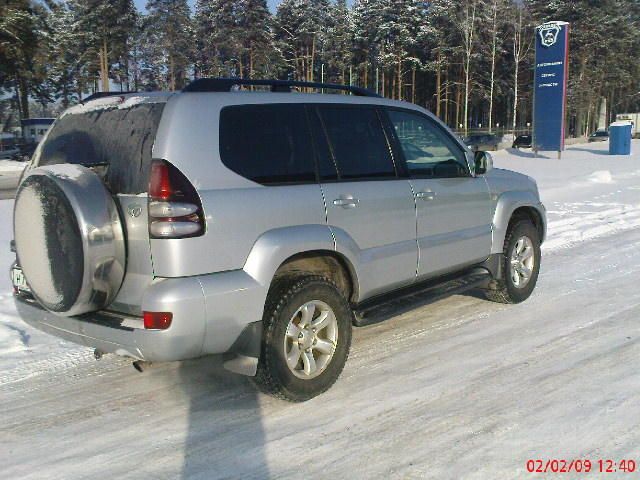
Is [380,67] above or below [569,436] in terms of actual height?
above

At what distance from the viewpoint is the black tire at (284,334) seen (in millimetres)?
3814

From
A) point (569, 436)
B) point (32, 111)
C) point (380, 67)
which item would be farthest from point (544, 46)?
point (32, 111)

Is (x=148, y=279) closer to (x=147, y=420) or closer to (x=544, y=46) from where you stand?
(x=147, y=420)

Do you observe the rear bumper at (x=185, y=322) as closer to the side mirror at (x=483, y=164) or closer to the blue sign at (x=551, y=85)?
the side mirror at (x=483, y=164)

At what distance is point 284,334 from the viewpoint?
386 centimetres

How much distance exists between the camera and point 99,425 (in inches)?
152

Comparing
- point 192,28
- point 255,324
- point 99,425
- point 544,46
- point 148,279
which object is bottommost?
point 99,425

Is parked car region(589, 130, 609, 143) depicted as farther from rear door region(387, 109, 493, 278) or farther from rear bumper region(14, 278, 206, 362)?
rear bumper region(14, 278, 206, 362)

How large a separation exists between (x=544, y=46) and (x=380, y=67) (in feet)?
118

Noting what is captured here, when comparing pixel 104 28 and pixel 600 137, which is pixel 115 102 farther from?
pixel 600 137

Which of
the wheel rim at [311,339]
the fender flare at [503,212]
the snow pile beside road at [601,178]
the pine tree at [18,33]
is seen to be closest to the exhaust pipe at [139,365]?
the wheel rim at [311,339]

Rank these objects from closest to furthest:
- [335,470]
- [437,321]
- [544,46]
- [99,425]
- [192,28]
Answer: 1. [335,470]
2. [99,425]
3. [437,321]
4. [544,46]
5. [192,28]

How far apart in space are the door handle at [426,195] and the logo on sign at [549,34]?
2763 cm
